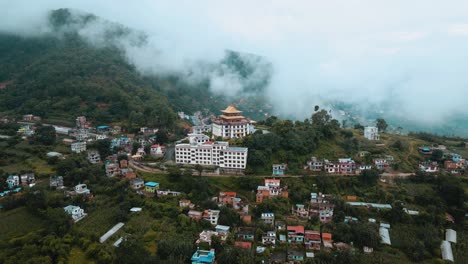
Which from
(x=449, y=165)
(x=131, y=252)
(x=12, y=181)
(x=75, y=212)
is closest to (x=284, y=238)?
(x=131, y=252)

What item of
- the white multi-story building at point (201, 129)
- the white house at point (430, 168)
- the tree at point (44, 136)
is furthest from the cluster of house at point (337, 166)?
the tree at point (44, 136)

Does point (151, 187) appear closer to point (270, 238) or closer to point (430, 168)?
point (270, 238)

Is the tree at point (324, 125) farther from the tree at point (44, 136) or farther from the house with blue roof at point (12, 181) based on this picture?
the tree at point (44, 136)

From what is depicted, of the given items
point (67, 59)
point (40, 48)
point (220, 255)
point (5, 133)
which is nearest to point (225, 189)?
point (220, 255)

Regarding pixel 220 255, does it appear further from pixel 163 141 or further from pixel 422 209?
pixel 163 141

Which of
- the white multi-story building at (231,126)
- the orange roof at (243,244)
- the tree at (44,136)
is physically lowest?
the orange roof at (243,244)
